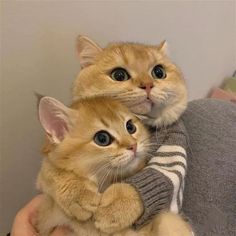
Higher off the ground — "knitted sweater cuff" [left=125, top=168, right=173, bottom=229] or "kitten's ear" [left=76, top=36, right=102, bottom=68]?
"kitten's ear" [left=76, top=36, right=102, bottom=68]

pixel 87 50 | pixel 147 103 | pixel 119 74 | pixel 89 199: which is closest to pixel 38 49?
pixel 87 50

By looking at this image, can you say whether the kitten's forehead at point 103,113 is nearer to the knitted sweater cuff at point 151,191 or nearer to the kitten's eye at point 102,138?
the kitten's eye at point 102,138

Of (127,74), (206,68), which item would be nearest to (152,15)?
(206,68)

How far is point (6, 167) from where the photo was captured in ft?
4.67

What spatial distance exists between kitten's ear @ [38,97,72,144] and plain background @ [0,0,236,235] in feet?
1.42

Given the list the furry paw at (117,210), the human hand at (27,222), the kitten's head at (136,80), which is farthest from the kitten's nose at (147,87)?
the human hand at (27,222)

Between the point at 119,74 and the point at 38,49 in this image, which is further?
the point at 38,49

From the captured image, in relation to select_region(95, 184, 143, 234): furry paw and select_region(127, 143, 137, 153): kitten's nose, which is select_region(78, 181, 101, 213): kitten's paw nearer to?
select_region(95, 184, 143, 234): furry paw

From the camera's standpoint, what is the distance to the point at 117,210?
2.96 feet

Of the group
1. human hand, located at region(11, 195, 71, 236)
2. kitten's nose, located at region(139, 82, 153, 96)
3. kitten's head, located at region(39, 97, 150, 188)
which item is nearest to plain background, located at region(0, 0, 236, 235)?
human hand, located at region(11, 195, 71, 236)

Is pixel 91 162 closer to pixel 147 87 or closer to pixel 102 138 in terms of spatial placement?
pixel 102 138

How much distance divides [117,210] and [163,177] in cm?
15

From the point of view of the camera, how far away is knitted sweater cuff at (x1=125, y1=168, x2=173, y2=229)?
36.9 inches

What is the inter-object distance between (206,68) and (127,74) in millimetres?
1161
